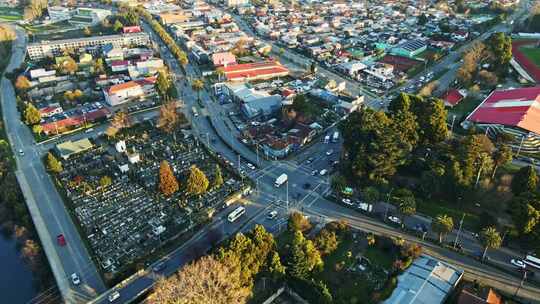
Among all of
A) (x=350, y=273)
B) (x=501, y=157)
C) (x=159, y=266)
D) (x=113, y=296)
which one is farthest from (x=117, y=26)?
(x=501, y=157)

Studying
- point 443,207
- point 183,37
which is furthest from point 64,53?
point 443,207

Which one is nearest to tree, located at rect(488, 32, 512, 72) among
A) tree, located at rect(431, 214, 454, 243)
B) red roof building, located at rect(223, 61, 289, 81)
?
red roof building, located at rect(223, 61, 289, 81)

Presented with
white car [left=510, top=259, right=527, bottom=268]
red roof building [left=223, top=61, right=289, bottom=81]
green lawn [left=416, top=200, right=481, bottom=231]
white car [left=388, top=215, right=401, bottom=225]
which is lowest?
white car [left=388, top=215, right=401, bottom=225]

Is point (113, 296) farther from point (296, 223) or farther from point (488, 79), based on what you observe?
point (488, 79)

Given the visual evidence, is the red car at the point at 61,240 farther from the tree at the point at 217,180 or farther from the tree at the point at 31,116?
the tree at the point at 31,116

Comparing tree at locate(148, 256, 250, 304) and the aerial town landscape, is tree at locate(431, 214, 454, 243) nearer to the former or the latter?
the aerial town landscape

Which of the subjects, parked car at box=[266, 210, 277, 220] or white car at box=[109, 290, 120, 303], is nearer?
white car at box=[109, 290, 120, 303]
